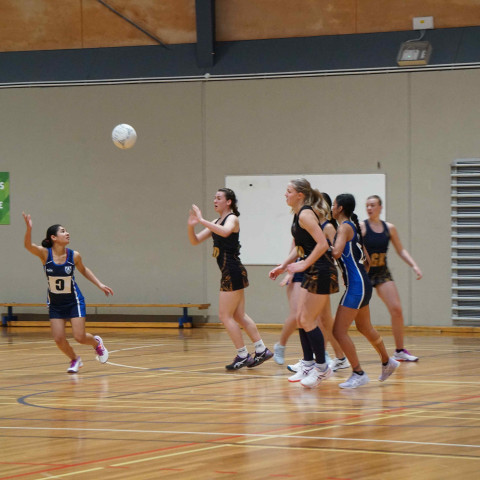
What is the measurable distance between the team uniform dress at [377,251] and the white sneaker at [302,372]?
77.3 inches

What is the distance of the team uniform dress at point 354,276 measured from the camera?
27.7 feet

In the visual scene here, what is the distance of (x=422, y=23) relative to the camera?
1563cm

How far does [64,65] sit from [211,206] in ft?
12.8

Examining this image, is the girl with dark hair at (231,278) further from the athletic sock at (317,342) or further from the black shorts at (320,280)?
the black shorts at (320,280)

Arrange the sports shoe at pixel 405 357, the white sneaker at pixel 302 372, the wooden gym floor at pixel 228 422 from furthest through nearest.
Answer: the sports shoe at pixel 405 357 → the white sneaker at pixel 302 372 → the wooden gym floor at pixel 228 422

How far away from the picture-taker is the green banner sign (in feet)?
57.5

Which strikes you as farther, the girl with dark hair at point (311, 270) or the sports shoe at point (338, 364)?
the sports shoe at point (338, 364)

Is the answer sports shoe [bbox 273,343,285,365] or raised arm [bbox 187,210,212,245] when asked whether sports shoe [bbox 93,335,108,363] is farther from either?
sports shoe [bbox 273,343,285,365]

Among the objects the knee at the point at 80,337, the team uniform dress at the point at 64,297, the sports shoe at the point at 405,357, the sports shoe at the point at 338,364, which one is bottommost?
the sports shoe at the point at 405,357

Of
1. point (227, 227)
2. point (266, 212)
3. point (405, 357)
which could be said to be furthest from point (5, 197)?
point (405, 357)

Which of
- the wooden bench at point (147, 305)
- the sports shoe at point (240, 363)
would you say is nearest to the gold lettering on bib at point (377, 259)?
the sports shoe at point (240, 363)

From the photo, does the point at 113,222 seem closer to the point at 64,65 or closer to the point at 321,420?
the point at 64,65

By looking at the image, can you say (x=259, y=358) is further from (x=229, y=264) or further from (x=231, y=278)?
(x=229, y=264)

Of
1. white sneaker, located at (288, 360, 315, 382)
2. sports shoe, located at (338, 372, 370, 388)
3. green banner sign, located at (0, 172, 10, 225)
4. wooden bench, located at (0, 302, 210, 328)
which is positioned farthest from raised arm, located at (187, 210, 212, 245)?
green banner sign, located at (0, 172, 10, 225)
